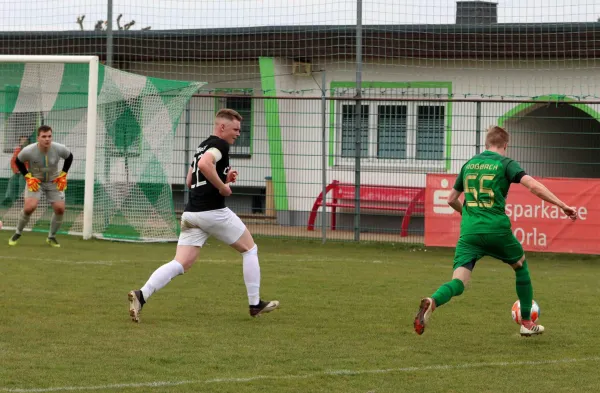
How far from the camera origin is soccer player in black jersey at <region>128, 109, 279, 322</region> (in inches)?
388

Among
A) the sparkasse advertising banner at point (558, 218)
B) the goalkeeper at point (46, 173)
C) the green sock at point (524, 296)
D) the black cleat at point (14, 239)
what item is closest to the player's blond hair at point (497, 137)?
the green sock at point (524, 296)

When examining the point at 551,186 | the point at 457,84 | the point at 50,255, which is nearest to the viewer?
the point at 50,255

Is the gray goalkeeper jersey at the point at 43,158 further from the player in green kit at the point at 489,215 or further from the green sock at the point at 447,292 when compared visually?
the green sock at the point at 447,292

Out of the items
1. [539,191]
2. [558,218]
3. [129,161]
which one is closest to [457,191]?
[539,191]

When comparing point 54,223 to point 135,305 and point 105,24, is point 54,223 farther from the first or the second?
point 135,305

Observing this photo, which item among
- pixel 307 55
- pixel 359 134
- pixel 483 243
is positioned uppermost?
pixel 307 55

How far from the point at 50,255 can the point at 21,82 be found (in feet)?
17.8

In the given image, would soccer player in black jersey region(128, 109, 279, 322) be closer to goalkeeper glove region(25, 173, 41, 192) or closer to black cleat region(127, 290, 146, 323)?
black cleat region(127, 290, 146, 323)

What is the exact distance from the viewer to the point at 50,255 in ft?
52.3

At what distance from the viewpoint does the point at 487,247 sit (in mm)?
9148

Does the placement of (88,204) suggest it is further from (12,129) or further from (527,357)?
(527,357)

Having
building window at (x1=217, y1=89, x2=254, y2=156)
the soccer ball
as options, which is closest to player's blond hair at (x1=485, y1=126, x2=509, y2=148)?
the soccer ball

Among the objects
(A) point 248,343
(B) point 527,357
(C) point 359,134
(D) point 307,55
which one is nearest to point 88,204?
(C) point 359,134

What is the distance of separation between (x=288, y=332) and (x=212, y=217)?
1.29 m
